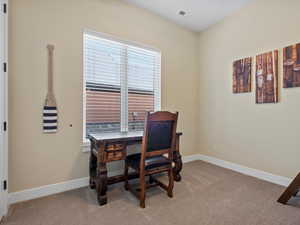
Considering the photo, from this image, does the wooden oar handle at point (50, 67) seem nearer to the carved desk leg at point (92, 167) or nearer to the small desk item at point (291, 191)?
the carved desk leg at point (92, 167)

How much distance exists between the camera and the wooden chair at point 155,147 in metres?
1.90

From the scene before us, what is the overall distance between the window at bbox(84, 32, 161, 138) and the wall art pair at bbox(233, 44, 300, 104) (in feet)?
5.07

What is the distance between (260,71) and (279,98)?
1.81 feet

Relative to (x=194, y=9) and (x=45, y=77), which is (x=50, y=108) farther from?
(x=194, y=9)

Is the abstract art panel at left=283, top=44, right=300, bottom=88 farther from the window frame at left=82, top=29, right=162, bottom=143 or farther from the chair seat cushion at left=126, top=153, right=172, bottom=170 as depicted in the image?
the chair seat cushion at left=126, top=153, right=172, bottom=170

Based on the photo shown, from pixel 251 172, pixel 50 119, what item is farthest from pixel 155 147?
pixel 251 172

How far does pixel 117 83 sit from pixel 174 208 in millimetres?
2059

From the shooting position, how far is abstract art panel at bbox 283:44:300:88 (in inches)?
92.4

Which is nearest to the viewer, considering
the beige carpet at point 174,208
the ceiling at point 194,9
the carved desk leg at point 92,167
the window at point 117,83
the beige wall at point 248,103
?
the beige carpet at point 174,208

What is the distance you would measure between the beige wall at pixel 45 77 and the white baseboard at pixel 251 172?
8.51 ft

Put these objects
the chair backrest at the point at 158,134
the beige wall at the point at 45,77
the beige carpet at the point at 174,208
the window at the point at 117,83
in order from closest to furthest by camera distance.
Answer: the beige carpet at the point at 174,208, the chair backrest at the point at 158,134, the beige wall at the point at 45,77, the window at the point at 117,83

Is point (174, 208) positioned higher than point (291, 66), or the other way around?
point (291, 66)

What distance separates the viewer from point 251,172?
9.41 feet

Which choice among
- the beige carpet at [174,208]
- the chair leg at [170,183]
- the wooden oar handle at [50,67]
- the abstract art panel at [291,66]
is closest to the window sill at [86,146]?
the beige carpet at [174,208]
